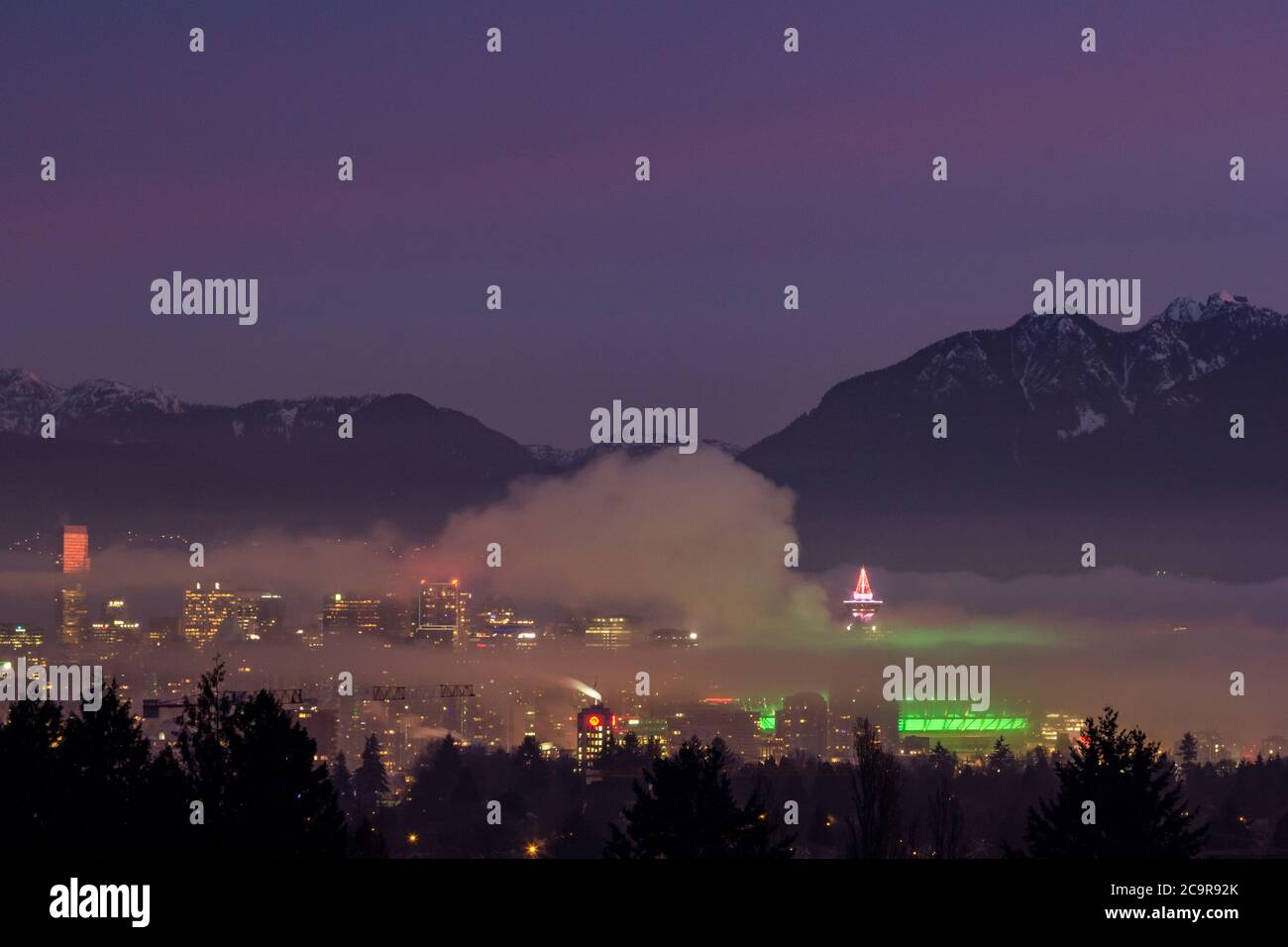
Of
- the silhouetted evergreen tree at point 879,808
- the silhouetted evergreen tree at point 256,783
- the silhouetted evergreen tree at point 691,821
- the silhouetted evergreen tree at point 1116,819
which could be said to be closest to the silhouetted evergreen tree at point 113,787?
the silhouetted evergreen tree at point 256,783

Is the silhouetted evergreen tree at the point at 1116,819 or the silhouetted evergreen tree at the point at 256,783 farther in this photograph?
the silhouetted evergreen tree at the point at 1116,819

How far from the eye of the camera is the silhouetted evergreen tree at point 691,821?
8350cm

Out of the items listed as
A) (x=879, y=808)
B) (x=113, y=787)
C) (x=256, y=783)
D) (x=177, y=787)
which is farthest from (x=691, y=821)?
(x=879, y=808)

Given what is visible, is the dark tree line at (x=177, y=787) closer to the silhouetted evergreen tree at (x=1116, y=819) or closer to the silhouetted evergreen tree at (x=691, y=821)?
the silhouetted evergreen tree at (x=691, y=821)

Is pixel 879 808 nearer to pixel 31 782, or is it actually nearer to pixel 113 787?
pixel 113 787

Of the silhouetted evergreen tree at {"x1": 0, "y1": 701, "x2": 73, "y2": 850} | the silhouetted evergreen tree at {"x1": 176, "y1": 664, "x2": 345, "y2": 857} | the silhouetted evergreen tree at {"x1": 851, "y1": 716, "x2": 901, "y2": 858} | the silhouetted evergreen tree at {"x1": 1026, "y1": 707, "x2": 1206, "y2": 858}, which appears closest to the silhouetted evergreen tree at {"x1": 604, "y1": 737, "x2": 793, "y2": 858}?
the silhouetted evergreen tree at {"x1": 176, "y1": 664, "x2": 345, "y2": 857}

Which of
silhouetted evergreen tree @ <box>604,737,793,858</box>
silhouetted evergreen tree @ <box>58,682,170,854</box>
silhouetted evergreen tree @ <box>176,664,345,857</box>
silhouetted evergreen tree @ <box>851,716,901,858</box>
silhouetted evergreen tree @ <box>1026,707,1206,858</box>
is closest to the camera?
silhouetted evergreen tree @ <box>176,664,345,857</box>

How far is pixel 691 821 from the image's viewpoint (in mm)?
84438

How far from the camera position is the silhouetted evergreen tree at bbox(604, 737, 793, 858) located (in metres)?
83.5

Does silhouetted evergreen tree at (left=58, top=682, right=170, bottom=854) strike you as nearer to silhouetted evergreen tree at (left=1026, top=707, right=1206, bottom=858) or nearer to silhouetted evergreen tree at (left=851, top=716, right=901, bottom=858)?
silhouetted evergreen tree at (left=1026, top=707, right=1206, bottom=858)

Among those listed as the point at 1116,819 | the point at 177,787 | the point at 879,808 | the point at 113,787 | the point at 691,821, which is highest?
the point at 177,787
